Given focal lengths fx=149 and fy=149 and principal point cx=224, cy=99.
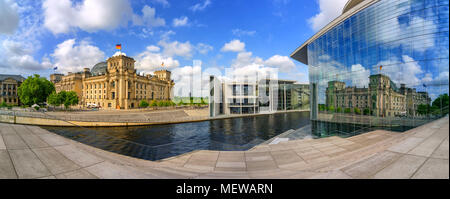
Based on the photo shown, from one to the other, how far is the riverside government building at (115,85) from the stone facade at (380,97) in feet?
243

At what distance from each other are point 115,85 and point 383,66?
80.5m

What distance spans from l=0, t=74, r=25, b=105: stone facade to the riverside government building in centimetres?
1734

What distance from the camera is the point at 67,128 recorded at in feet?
86.7

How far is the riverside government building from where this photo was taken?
65312 mm

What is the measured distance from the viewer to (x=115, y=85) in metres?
65.2

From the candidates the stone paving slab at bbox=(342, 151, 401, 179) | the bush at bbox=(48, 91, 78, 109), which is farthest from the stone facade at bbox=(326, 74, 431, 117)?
the bush at bbox=(48, 91, 78, 109)

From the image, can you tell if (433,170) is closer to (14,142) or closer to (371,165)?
(371,165)

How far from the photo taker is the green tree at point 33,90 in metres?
39.7

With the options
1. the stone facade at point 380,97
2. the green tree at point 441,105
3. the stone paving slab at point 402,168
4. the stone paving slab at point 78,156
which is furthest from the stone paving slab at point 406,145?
the stone paving slab at point 78,156

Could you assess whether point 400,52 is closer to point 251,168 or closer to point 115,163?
point 251,168

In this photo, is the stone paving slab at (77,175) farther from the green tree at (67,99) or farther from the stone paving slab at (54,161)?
the green tree at (67,99)

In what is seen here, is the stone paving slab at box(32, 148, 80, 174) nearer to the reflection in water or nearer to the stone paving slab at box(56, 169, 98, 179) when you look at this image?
the stone paving slab at box(56, 169, 98, 179)

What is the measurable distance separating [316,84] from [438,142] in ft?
38.0
